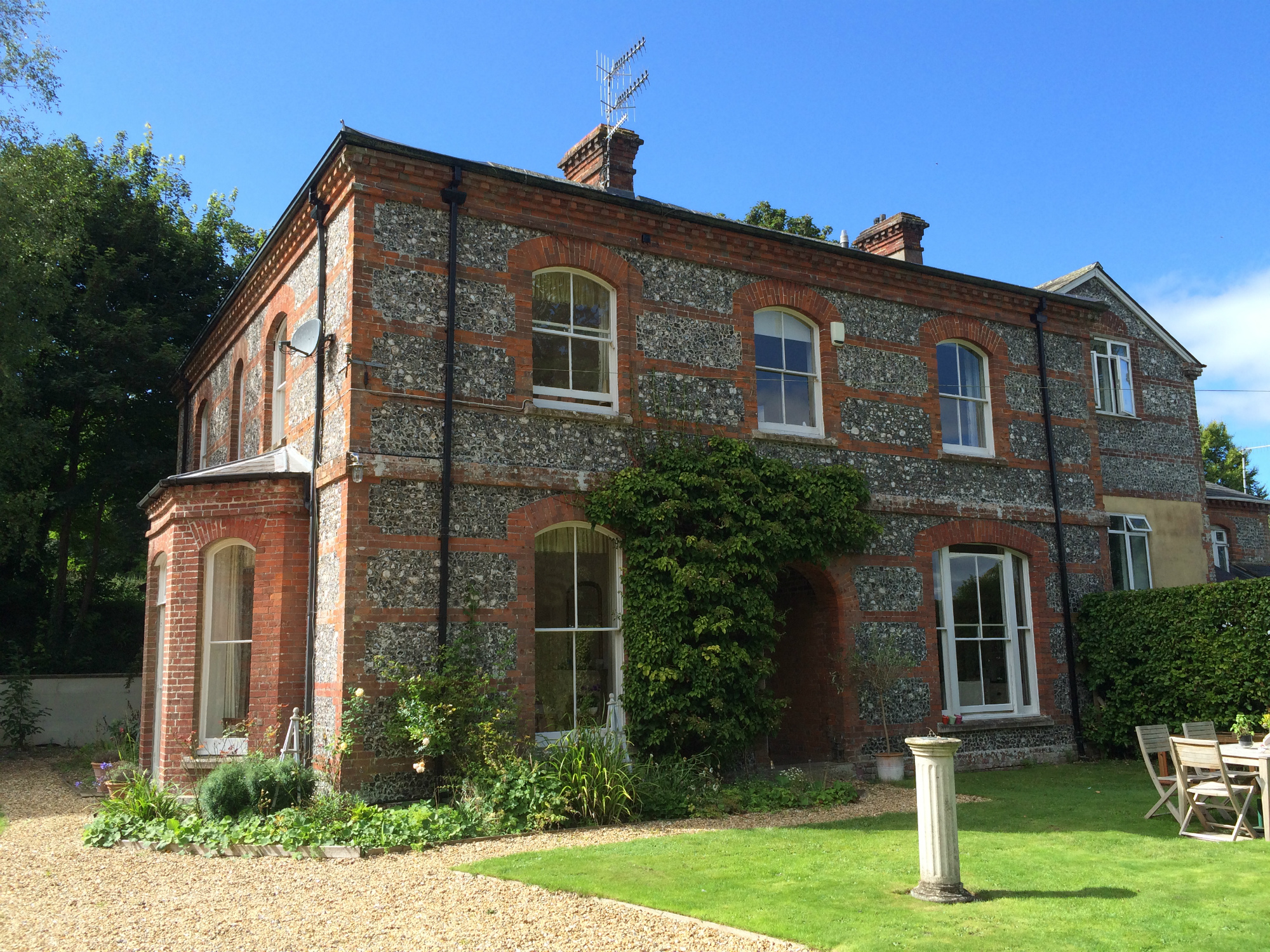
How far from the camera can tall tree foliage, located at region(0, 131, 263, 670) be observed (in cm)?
1956

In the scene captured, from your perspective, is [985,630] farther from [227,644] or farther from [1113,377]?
[227,644]

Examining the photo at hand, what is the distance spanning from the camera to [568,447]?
12070 mm

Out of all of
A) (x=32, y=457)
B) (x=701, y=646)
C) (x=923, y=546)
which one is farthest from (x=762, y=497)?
(x=32, y=457)

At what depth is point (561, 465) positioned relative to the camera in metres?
12.0

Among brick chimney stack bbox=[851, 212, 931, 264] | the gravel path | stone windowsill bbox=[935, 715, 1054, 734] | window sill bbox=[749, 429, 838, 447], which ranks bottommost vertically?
the gravel path

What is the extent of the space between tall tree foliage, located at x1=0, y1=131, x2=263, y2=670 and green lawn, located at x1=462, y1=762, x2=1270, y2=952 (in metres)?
16.4

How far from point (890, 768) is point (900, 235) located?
9254mm

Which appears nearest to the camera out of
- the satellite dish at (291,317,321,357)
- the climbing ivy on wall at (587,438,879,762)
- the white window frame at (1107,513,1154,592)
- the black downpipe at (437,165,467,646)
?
the black downpipe at (437,165,467,646)

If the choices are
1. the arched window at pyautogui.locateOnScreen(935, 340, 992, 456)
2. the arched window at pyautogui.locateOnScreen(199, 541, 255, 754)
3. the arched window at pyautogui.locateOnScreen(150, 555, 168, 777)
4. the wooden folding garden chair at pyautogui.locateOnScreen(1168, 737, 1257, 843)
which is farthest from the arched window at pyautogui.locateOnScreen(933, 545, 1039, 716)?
the arched window at pyautogui.locateOnScreen(150, 555, 168, 777)

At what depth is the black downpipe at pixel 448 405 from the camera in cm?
1084

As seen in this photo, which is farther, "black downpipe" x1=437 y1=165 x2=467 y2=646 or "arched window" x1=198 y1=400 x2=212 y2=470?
"arched window" x1=198 y1=400 x2=212 y2=470

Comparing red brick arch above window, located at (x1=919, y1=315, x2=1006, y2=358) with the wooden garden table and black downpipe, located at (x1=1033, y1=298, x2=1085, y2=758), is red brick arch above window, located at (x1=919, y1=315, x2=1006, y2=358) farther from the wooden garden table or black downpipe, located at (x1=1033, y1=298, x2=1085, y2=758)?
the wooden garden table


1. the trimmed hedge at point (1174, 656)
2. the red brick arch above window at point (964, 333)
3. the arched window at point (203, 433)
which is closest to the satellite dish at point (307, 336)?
the arched window at point (203, 433)

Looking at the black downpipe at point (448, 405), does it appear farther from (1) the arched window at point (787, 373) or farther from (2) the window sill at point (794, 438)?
(1) the arched window at point (787, 373)
